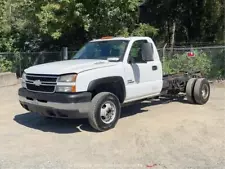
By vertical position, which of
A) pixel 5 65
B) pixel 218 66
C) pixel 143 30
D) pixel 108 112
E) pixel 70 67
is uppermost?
pixel 143 30

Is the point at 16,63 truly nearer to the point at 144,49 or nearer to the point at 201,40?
the point at 144,49

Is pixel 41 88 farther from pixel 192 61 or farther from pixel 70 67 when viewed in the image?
pixel 192 61

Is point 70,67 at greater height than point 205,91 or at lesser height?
greater

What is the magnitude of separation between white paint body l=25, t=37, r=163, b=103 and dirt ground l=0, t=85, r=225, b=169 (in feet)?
2.28

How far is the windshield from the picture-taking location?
7891 mm

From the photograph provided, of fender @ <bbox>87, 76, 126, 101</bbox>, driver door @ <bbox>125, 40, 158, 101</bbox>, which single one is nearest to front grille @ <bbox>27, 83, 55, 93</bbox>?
fender @ <bbox>87, 76, 126, 101</bbox>

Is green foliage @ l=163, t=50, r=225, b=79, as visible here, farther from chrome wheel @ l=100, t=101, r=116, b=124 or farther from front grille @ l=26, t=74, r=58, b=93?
front grille @ l=26, t=74, r=58, b=93

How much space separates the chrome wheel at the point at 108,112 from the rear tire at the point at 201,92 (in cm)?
337

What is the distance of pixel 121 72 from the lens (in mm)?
7461

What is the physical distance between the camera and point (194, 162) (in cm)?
533

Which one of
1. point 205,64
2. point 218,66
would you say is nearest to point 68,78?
point 205,64

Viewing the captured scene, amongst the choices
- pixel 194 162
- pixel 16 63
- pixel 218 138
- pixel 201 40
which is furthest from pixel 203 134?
pixel 201 40

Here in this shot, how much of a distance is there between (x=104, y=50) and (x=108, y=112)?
163cm

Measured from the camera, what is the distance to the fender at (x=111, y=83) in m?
6.91
